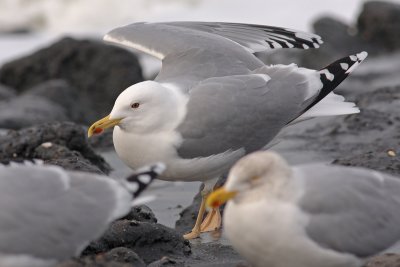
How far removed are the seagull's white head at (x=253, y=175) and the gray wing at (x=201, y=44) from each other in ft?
7.72

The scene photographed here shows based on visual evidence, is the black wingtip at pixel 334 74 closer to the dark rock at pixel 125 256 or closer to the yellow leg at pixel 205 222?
the yellow leg at pixel 205 222

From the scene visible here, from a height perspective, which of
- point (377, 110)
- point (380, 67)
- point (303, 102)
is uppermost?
point (303, 102)

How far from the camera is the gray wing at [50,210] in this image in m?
4.42

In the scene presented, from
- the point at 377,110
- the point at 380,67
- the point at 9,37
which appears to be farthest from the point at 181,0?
the point at 377,110

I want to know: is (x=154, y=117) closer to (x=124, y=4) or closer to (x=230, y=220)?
(x=230, y=220)

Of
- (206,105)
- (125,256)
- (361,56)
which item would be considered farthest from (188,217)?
(125,256)

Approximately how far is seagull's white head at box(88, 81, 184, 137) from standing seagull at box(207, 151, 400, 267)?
187 cm

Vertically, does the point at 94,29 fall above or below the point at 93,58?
below

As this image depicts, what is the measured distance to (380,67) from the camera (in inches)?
599

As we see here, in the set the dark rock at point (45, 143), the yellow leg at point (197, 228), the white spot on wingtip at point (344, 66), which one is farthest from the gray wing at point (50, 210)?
the white spot on wingtip at point (344, 66)

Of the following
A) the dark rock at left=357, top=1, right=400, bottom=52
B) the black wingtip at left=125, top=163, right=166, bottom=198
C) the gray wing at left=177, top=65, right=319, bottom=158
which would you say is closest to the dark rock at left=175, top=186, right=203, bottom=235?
the gray wing at left=177, top=65, right=319, bottom=158

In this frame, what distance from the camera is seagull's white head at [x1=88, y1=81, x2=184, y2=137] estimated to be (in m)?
6.33

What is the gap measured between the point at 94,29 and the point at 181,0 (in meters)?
2.83

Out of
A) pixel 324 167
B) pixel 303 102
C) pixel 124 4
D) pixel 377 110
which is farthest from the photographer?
pixel 124 4
